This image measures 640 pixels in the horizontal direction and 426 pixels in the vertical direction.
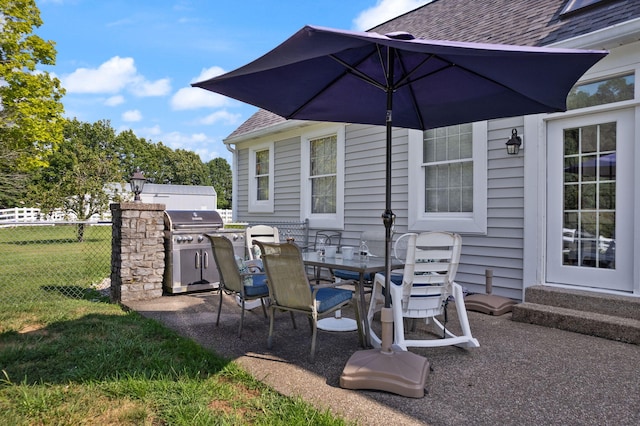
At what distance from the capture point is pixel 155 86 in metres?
41.1

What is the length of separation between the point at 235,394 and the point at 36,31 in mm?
16151

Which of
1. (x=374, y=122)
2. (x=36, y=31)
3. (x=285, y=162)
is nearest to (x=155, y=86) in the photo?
(x=36, y=31)

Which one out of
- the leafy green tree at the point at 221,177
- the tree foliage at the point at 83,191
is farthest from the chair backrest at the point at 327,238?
the leafy green tree at the point at 221,177

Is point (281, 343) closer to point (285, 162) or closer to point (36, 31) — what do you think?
point (285, 162)

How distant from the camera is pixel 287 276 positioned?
2957 millimetres

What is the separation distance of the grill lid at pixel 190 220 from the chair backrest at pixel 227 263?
1.93 meters

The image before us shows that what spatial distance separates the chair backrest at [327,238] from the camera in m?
6.68

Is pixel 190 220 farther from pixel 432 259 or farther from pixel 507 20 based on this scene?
pixel 507 20

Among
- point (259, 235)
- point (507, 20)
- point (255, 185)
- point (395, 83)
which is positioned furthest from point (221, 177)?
point (395, 83)

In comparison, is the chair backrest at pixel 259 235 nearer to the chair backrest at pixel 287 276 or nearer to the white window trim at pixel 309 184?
the chair backrest at pixel 287 276

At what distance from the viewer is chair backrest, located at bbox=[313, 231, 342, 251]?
21.9 feet

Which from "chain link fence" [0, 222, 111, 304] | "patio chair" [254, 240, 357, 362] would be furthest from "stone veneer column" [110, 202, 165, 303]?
"patio chair" [254, 240, 357, 362]

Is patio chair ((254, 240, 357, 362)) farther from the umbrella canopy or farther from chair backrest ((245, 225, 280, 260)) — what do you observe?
chair backrest ((245, 225, 280, 260))

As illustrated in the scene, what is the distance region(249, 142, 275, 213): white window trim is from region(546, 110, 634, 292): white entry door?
5.26 meters
